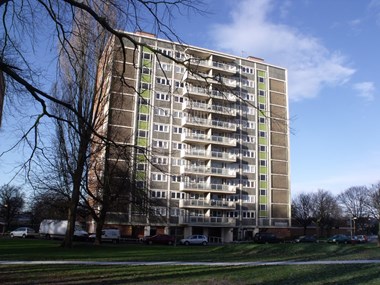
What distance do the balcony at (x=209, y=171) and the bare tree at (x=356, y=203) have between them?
5320 cm

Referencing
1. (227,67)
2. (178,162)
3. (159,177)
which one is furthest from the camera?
(227,67)

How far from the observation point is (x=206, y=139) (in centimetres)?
7212

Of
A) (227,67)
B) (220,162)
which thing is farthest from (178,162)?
(227,67)

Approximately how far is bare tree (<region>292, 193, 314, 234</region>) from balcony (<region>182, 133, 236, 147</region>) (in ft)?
143

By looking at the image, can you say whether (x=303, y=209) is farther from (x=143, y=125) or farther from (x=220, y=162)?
(x=143, y=125)

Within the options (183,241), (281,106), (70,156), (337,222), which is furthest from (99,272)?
(337,222)

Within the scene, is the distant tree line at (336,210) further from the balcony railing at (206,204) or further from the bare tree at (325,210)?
the balcony railing at (206,204)

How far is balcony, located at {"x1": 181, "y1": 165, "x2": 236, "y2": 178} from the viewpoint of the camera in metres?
69.5

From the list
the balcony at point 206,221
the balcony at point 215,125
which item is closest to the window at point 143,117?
the balcony at point 215,125

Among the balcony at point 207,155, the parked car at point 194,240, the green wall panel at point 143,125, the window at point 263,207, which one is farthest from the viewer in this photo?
the window at point 263,207

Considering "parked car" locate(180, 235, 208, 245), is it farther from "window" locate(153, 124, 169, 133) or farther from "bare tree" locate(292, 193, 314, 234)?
"bare tree" locate(292, 193, 314, 234)

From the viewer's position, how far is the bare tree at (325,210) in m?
106

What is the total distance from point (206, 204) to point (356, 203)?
60938mm

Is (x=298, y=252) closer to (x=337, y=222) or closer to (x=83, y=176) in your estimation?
(x=83, y=176)
